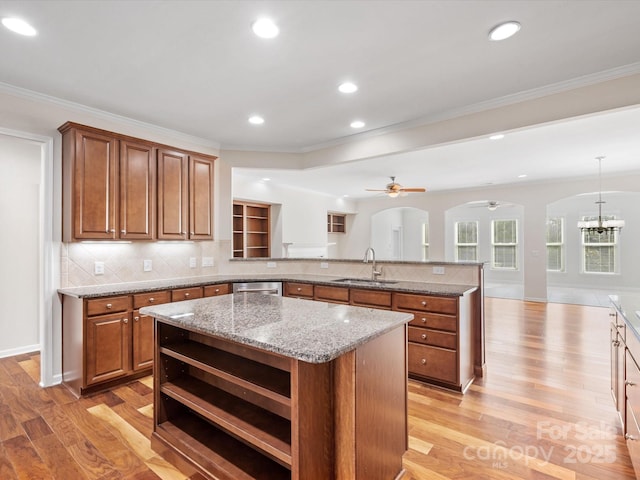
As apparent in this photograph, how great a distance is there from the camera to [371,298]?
3375 mm

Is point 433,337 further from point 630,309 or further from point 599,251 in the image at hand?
point 599,251

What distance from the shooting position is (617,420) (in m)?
2.44

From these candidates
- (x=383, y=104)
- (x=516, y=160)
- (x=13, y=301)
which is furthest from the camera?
(x=516, y=160)

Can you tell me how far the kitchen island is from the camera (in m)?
1.44

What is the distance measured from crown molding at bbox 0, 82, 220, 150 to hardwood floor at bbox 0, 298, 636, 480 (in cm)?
263

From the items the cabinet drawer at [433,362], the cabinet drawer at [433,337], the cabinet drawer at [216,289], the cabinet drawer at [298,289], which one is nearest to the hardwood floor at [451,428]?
the cabinet drawer at [433,362]

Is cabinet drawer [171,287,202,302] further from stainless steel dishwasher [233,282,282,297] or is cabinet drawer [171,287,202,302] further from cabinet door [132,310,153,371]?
stainless steel dishwasher [233,282,282,297]

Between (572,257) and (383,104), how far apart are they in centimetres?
929

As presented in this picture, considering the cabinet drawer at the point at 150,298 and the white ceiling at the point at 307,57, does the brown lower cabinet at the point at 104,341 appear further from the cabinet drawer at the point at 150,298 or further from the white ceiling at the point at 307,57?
the white ceiling at the point at 307,57

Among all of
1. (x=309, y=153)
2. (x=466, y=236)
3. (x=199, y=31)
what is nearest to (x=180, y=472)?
(x=199, y=31)

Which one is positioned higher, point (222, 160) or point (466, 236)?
point (222, 160)

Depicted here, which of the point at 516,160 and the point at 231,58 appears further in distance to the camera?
the point at 516,160

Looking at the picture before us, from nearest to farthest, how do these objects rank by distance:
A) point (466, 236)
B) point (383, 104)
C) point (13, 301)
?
point (383, 104)
point (13, 301)
point (466, 236)

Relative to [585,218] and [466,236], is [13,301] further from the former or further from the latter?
[585,218]
